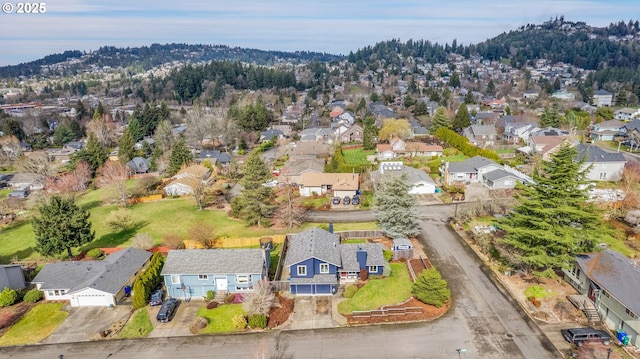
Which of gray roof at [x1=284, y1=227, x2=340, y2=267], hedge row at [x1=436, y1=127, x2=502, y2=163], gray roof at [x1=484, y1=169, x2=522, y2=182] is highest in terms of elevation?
hedge row at [x1=436, y1=127, x2=502, y2=163]

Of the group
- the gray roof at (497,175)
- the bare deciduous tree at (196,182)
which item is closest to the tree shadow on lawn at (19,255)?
the bare deciduous tree at (196,182)

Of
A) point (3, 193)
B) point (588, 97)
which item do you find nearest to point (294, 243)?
point (3, 193)

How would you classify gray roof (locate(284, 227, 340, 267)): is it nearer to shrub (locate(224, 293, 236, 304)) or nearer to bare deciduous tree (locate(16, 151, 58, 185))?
shrub (locate(224, 293, 236, 304))

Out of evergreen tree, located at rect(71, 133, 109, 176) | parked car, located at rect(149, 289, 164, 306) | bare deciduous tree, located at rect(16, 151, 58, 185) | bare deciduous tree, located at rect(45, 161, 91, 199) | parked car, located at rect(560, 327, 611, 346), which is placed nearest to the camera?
parked car, located at rect(560, 327, 611, 346)

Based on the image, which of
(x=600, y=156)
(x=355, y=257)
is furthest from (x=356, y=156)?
(x=355, y=257)

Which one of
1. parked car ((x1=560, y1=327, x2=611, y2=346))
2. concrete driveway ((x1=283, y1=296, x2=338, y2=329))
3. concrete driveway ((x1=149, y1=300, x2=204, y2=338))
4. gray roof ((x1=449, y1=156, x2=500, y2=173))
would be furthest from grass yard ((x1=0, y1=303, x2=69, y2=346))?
gray roof ((x1=449, y1=156, x2=500, y2=173))

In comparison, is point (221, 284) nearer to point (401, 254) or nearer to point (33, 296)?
point (33, 296)
